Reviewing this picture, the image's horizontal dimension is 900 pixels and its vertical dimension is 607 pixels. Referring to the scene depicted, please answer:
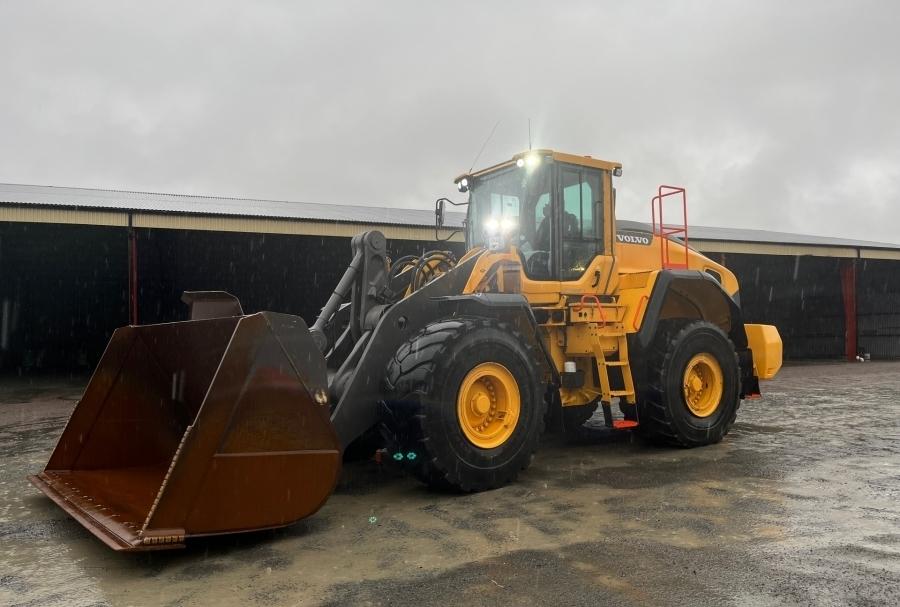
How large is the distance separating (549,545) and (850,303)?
869 inches

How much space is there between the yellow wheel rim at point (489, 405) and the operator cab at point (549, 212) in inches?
55.2

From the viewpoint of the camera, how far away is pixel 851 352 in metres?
22.5

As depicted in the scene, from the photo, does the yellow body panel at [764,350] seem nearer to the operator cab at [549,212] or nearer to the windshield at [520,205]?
the operator cab at [549,212]

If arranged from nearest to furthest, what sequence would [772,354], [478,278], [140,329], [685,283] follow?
[140,329] → [478,278] → [685,283] → [772,354]

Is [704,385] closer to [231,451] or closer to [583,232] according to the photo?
[583,232]

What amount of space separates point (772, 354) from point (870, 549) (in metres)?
4.21

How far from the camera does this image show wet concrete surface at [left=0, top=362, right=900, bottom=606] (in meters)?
3.34

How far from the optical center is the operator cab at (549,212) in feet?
21.5

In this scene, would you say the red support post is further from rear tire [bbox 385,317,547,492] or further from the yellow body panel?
rear tire [bbox 385,317,547,492]

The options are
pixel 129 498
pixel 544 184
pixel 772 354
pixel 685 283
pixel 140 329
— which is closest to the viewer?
pixel 129 498

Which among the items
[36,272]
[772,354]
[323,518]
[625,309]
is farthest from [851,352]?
[36,272]

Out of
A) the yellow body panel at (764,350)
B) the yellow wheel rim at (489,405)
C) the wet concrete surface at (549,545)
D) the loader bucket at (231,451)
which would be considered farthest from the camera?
the yellow body panel at (764,350)

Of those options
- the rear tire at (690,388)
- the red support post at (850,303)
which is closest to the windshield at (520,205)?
the rear tire at (690,388)

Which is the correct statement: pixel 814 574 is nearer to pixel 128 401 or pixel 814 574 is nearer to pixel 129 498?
pixel 129 498
